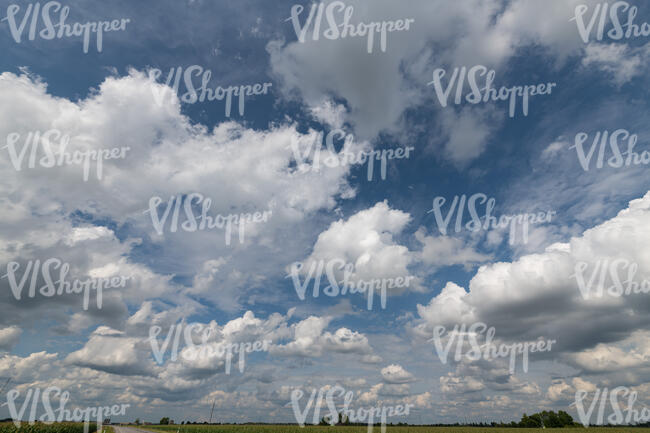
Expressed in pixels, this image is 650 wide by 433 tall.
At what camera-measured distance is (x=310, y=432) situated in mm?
95625

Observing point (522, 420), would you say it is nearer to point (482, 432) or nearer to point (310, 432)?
point (482, 432)

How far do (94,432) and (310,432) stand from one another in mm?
90510

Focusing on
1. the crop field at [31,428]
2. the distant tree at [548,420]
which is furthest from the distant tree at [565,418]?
the crop field at [31,428]

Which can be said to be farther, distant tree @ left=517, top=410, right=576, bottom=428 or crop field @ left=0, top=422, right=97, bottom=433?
distant tree @ left=517, top=410, right=576, bottom=428

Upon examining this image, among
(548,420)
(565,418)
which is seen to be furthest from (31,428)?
(565,418)

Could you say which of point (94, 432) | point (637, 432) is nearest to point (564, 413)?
point (637, 432)

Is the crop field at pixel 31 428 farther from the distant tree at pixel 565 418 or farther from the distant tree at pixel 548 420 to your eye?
the distant tree at pixel 565 418

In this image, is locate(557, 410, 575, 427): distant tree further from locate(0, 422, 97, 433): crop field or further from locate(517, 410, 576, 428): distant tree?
locate(0, 422, 97, 433): crop field

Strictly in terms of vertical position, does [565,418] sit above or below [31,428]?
below

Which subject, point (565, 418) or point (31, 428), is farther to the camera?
point (565, 418)

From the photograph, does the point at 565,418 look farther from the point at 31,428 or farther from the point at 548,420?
the point at 31,428

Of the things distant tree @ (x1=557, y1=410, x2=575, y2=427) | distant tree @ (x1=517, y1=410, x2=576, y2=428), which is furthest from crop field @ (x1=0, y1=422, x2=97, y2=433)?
distant tree @ (x1=557, y1=410, x2=575, y2=427)

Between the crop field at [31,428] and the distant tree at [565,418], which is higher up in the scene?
the crop field at [31,428]

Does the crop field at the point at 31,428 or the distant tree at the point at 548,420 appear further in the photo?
the distant tree at the point at 548,420
